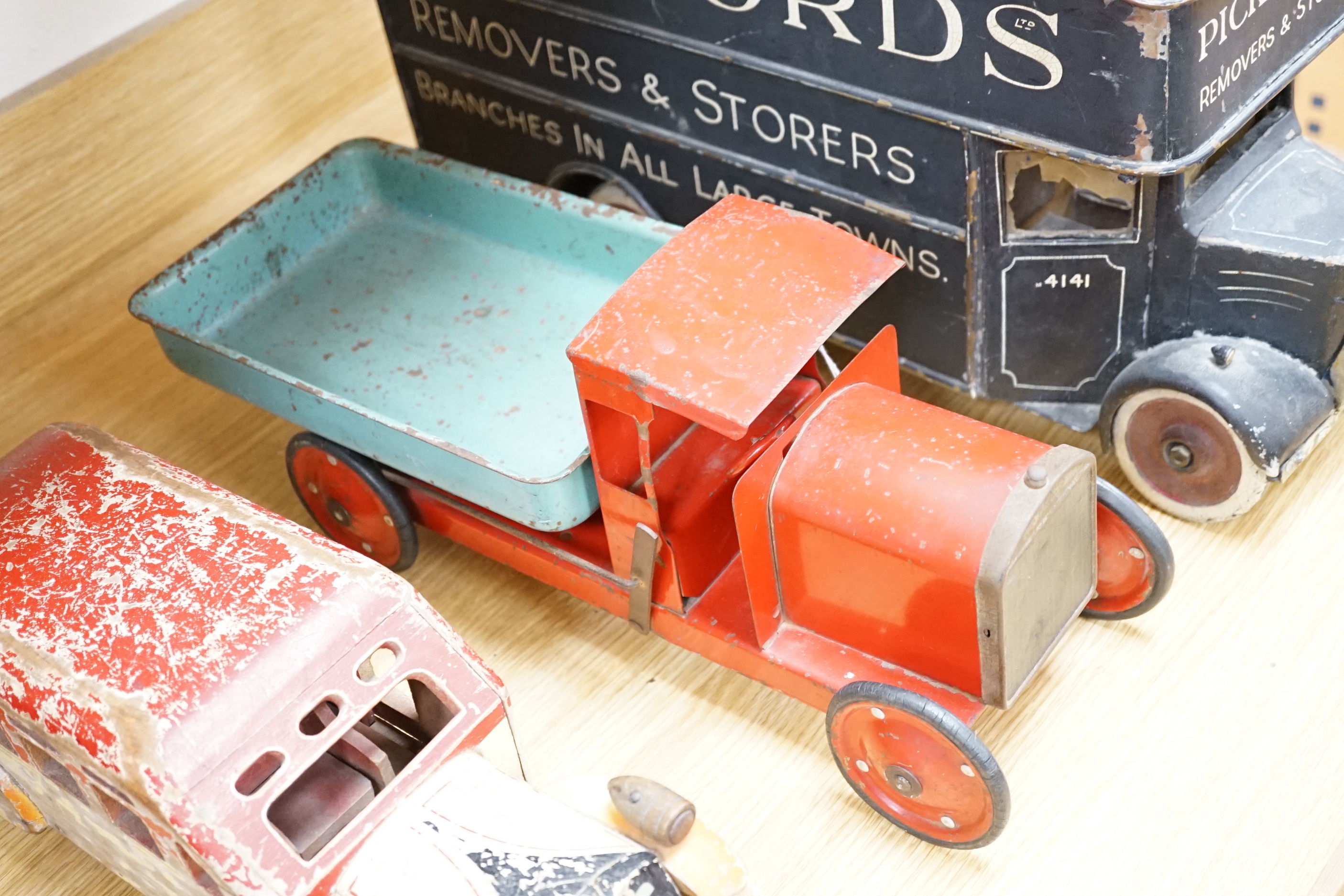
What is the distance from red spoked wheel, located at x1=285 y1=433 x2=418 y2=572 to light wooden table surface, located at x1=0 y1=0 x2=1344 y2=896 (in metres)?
0.11

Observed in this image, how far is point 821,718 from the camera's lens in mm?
2734

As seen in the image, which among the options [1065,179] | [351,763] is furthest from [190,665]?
[1065,179]

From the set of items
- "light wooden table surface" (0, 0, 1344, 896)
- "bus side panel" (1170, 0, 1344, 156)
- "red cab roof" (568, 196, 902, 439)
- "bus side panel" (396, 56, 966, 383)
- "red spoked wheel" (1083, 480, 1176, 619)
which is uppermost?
"bus side panel" (1170, 0, 1344, 156)

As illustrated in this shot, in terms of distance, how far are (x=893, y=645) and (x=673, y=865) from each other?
605 mm

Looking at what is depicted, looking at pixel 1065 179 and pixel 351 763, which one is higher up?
pixel 1065 179

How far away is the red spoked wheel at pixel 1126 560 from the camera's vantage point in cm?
256

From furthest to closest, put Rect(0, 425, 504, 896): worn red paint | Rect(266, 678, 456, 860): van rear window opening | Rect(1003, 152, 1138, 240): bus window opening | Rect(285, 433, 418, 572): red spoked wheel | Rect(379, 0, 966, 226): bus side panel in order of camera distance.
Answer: Rect(285, 433, 418, 572): red spoked wheel
Rect(379, 0, 966, 226): bus side panel
Rect(1003, 152, 1138, 240): bus window opening
Rect(266, 678, 456, 860): van rear window opening
Rect(0, 425, 504, 896): worn red paint

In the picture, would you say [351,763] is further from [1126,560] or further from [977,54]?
[977,54]

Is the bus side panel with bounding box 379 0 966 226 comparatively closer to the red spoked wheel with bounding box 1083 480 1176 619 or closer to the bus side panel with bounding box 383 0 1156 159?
the bus side panel with bounding box 383 0 1156 159

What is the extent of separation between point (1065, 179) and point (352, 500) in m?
1.62

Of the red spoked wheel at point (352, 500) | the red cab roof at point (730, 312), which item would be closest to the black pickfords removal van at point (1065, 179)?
the red cab roof at point (730, 312)

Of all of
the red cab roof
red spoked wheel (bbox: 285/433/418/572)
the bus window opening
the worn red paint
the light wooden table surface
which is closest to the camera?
the worn red paint

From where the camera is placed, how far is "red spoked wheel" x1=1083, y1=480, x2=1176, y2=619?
256 centimetres

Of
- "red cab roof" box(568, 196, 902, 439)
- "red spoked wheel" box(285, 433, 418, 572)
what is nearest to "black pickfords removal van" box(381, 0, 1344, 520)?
"red cab roof" box(568, 196, 902, 439)
